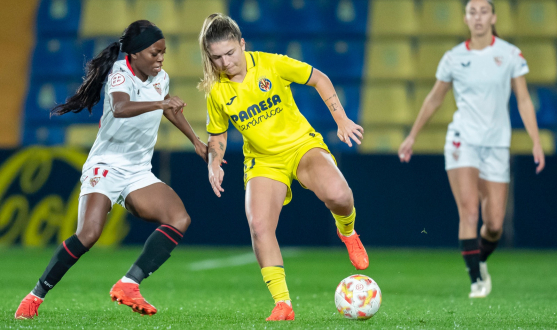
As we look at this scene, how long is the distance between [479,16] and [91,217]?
3.31m

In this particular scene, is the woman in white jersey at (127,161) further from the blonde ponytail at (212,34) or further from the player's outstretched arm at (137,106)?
the blonde ponytail at (212,34)

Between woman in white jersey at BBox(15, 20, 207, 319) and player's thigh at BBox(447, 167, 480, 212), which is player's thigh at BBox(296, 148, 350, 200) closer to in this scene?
woman in white jersey at BBox(15, 20, 207, 319)

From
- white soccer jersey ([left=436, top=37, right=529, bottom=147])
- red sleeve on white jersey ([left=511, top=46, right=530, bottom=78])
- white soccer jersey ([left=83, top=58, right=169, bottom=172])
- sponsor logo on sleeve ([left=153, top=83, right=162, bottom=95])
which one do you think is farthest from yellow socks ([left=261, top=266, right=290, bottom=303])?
red sleeve on white jersey ([left=511, top=46, right=530, bottom=78])

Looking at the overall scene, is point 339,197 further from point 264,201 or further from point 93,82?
point 93,82

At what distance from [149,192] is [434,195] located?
22.1 feet

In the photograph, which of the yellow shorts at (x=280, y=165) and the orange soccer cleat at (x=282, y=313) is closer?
the orange soccer cleat at (x=282, y=313)

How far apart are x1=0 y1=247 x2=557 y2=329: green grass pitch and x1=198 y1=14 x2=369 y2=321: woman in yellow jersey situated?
0.67 m

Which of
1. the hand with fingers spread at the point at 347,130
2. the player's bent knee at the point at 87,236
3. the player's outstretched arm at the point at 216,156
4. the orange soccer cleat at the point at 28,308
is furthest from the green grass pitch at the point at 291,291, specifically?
the hand with fingers spread at the point at 347,130

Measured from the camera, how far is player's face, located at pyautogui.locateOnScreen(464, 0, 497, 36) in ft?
19.3

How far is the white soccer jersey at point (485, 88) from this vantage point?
597cm

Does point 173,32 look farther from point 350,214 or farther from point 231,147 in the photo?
point 350,214

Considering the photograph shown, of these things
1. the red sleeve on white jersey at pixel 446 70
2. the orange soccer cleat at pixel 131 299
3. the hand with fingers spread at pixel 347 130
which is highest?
the red sleeve on white jersey at pixel 446 70

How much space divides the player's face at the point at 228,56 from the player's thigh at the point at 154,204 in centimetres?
82

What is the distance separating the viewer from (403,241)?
10.8m
